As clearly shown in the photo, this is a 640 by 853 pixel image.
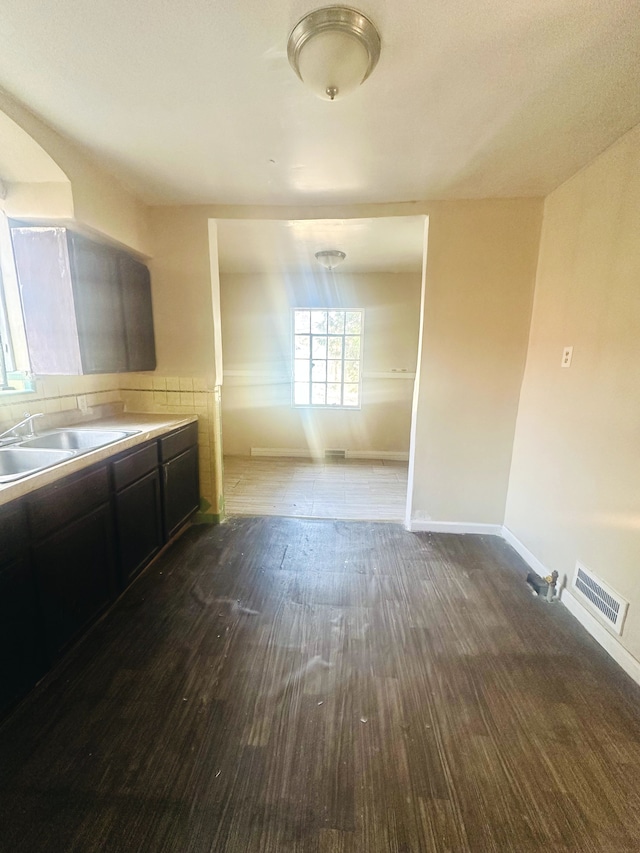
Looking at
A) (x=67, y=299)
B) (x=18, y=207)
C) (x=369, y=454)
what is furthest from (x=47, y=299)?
(x=369, y=454)

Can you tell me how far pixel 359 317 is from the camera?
4727 mm

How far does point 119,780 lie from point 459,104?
2909 millimetres

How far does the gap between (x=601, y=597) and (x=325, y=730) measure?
1.50 metres

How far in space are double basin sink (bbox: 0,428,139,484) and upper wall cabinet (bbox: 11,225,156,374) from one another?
15.1 inches

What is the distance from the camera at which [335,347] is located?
483cm

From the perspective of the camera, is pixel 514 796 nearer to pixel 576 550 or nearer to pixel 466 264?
pixel 576 550

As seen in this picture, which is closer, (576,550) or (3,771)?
(3,771)

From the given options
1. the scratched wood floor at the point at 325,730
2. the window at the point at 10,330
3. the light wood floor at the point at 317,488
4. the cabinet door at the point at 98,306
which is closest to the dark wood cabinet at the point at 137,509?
the scratched wood floor at the point at 325,730

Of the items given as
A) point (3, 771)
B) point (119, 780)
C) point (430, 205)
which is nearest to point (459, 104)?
point (430, 205)

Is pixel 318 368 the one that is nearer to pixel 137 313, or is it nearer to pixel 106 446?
pixel 137 313

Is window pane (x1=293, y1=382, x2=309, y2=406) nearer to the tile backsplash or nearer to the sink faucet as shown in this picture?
the tile backsplash

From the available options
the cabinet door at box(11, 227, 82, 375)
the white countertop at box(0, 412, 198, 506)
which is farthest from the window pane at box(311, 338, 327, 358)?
the cabinet door at box(11, 227, 82, 375)

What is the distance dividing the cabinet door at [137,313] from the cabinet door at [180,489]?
0.77 meters

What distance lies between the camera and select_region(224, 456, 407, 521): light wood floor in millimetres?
3205
